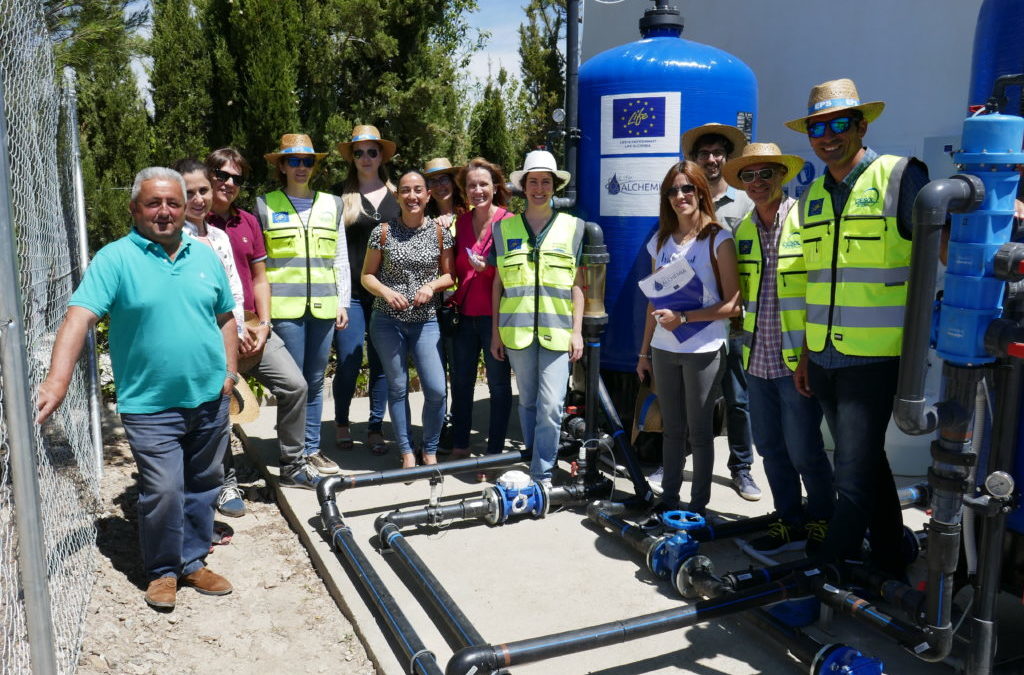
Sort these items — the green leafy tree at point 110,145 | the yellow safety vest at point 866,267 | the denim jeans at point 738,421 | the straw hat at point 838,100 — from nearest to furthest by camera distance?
the yellow safety vest at point 866,267 < the straw hat at point 838,100 < the denim jeans at point 738,421 < the green leafy tree at point 110,145

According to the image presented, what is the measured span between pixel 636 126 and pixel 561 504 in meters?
2.23

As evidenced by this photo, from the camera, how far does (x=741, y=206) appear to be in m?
4.67

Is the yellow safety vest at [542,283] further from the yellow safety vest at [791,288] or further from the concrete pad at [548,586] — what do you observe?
the yellow safety vest at [791,288]

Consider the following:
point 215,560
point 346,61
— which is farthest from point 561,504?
point 346,61

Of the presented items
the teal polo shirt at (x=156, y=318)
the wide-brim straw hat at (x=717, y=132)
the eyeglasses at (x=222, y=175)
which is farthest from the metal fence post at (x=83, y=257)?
the wide-brim straw hat at (x=717, y=132)

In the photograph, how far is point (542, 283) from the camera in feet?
14.5

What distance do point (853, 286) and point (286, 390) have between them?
299 centimetres

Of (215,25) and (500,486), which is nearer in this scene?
(500,486)

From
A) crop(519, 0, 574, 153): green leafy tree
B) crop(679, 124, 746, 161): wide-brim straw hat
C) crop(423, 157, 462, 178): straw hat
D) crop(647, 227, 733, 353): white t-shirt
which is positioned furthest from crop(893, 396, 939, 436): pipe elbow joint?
crop(519, 0, 574, 153): green leafy tree

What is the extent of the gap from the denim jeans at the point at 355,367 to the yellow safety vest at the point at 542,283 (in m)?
1.23

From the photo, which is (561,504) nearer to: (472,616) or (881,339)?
(472,616)

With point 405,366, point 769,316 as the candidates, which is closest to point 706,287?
point 769,316

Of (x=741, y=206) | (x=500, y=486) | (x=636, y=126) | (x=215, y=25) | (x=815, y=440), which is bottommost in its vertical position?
(x=500, y=486)

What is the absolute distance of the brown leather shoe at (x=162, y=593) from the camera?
359cm
